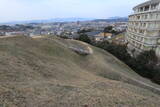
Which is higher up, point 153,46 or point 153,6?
point 153,6

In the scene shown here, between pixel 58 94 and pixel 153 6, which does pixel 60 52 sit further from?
pixel 153 6

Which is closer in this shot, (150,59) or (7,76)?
(7,76)

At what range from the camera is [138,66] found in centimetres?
2234

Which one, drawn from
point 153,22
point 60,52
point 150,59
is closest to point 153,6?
point 153,22

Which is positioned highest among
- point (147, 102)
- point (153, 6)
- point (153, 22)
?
point (153, 6)

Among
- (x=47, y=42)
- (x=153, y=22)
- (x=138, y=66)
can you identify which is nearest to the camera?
(x=47, y=42)

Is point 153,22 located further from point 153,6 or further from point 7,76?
point 7,76

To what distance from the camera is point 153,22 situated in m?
32.2

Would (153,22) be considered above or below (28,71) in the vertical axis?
above

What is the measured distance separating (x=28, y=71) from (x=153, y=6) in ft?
113

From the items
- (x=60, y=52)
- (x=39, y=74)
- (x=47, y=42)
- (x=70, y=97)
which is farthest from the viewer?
(x=47, y=42)

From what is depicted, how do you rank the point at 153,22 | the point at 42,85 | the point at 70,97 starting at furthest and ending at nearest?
1. the point at 153,22
2. the point at 42,85
3. the point at 70,97

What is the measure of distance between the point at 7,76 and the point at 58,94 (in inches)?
131

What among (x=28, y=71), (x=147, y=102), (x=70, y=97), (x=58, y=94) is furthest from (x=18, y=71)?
(x=147, y=102)
